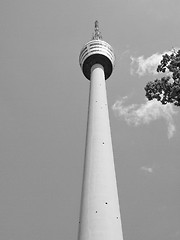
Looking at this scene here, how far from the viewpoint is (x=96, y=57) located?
172 ft

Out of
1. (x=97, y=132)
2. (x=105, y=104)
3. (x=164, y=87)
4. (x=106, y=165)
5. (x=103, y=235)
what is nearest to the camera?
(x=103, y=235)

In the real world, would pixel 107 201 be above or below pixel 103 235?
above

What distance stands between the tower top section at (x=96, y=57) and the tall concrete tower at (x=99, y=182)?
906cm

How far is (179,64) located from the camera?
2533cm

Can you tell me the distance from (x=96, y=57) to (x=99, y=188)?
1214 inches

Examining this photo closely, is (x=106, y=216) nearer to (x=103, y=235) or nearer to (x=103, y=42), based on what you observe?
(x=103, y=235)

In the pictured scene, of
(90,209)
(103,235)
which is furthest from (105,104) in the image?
(103,235)

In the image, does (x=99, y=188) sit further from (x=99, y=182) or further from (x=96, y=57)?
(x=96, y=57)

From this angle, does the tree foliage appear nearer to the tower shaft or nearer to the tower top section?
the tower shaft

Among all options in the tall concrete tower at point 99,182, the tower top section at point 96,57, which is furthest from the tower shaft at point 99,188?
the tower top section at point 96,57

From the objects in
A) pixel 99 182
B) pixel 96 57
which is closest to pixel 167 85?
pixel 99 182

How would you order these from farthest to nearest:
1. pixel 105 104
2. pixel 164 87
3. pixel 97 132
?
pixel 105 104 < pixel 97 132 < pixel 164 87

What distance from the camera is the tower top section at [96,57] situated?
171ft

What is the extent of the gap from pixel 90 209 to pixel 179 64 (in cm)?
1433
